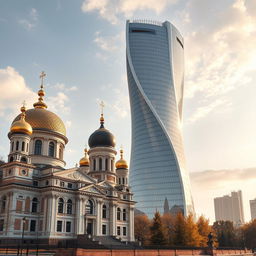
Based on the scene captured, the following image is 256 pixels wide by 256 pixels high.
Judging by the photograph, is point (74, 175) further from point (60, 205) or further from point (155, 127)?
point (155, 127)

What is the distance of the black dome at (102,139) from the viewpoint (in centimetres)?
6500

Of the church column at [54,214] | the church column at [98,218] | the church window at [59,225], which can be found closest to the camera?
the church column at [54,214]

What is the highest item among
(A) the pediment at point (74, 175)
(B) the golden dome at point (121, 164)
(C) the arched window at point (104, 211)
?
(B) the golden dome at point (121, 164)

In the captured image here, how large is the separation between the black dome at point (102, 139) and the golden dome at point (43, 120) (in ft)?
29.3

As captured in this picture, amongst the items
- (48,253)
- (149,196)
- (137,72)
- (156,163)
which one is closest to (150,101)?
(137,72)

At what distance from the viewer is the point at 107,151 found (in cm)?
6425

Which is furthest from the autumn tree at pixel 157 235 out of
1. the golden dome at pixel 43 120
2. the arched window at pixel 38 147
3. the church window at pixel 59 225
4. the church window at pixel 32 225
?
the arched window at pixel 38 147

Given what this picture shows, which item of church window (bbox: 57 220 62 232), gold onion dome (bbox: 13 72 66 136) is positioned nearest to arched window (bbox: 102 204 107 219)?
church window (bbox: 57 220 62 232)

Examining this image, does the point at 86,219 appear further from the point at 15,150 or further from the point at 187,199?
the point at 187,199

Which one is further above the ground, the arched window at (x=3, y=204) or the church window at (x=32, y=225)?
the arched window at (x=3, y=204)

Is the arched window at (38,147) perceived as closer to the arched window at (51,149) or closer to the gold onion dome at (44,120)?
the arched window at (51,149)

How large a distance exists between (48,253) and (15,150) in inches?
789

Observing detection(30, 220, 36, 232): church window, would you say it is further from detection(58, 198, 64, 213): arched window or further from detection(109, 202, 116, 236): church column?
detection(109, 202, 116, 236): church column

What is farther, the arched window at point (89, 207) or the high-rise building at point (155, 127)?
the high-rise building at point (155, 127)
